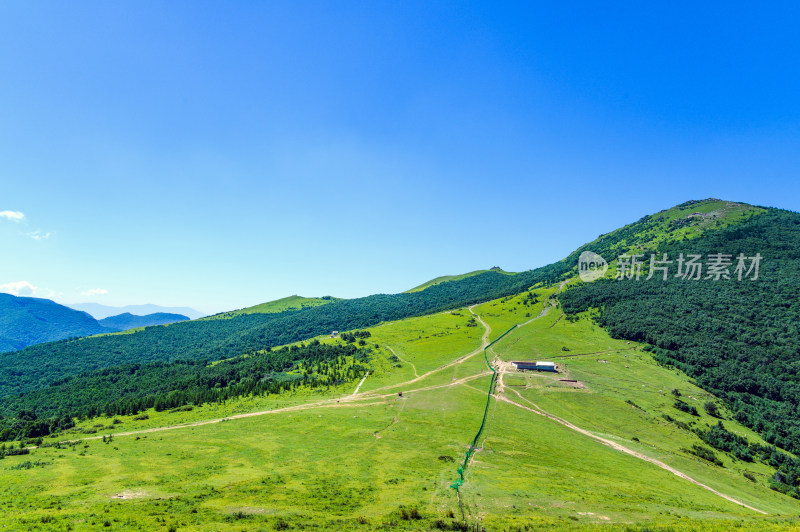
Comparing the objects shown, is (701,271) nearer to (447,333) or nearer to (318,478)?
(447,333)

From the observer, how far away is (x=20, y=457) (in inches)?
2279

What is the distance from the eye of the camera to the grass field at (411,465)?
35.7 meters

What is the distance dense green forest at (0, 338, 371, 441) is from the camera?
102 metres

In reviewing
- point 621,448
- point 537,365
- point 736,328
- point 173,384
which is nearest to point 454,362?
point 537,365

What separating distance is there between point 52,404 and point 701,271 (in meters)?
318

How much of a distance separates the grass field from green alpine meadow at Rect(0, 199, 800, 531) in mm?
437

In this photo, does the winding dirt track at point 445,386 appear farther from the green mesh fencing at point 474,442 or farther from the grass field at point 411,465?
the green mesh fencing at point 474,442

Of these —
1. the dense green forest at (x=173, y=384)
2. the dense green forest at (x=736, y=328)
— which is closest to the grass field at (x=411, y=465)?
the dense green forest at (x=173, y=384)

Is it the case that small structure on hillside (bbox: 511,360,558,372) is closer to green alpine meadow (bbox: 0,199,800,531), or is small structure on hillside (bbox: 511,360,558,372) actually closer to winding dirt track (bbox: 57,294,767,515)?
green alpine meadow (bbox: 0,199,800,531)

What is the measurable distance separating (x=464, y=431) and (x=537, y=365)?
52931 millimetres

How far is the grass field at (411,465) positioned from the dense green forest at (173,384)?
8.51m

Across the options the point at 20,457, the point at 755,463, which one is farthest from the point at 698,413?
the point at 20,457

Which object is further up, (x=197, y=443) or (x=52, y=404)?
(x=197, y=443)

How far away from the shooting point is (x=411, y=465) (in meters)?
54.8
